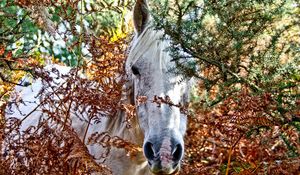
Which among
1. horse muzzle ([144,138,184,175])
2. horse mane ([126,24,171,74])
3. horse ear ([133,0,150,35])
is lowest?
horse muzzle ([144,138,184,175])

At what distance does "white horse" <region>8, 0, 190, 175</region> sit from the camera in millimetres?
2820

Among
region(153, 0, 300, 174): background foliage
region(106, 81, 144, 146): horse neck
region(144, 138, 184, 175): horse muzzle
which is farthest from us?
region(106, 81, 144, 146): horse neck

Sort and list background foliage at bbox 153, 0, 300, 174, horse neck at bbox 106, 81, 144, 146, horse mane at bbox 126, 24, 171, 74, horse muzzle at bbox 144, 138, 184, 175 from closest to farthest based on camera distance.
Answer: background foliage at bbox 153, 0, 300, 174 < horse muzzle at bbox 144, 138, 184, 175 < horse mane at bbox 126, 24, 171, 74 < horse neck at bbox 106, 81, 144, 146

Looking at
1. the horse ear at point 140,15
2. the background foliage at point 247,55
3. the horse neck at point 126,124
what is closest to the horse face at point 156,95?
the horse ear at point 140,15

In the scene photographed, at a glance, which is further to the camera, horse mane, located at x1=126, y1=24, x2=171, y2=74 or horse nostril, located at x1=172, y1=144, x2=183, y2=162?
horse mane, located at x1=126, y1=24, x2=171, y2=74

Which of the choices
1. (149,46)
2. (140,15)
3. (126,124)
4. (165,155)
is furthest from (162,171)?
(140,15)

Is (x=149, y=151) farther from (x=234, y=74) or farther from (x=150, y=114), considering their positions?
(x=234, y=74)

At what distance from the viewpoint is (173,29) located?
2.62 metres

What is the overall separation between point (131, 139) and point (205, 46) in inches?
44.2

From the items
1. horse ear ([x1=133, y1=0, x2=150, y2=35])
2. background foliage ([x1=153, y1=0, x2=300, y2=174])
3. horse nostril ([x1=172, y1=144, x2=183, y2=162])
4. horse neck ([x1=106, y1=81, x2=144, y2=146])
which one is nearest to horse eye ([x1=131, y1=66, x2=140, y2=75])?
horse neck ([x1=106, y1=81, x2=144, y2=146])

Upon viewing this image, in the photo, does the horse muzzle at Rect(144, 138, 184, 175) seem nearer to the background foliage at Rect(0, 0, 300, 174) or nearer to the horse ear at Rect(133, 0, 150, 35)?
the background foliage at Rect(0, 0, 300, 174)

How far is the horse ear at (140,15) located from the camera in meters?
3.45

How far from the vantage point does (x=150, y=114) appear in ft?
10.0

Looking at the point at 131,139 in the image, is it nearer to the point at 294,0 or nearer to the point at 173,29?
the point at 173,29
